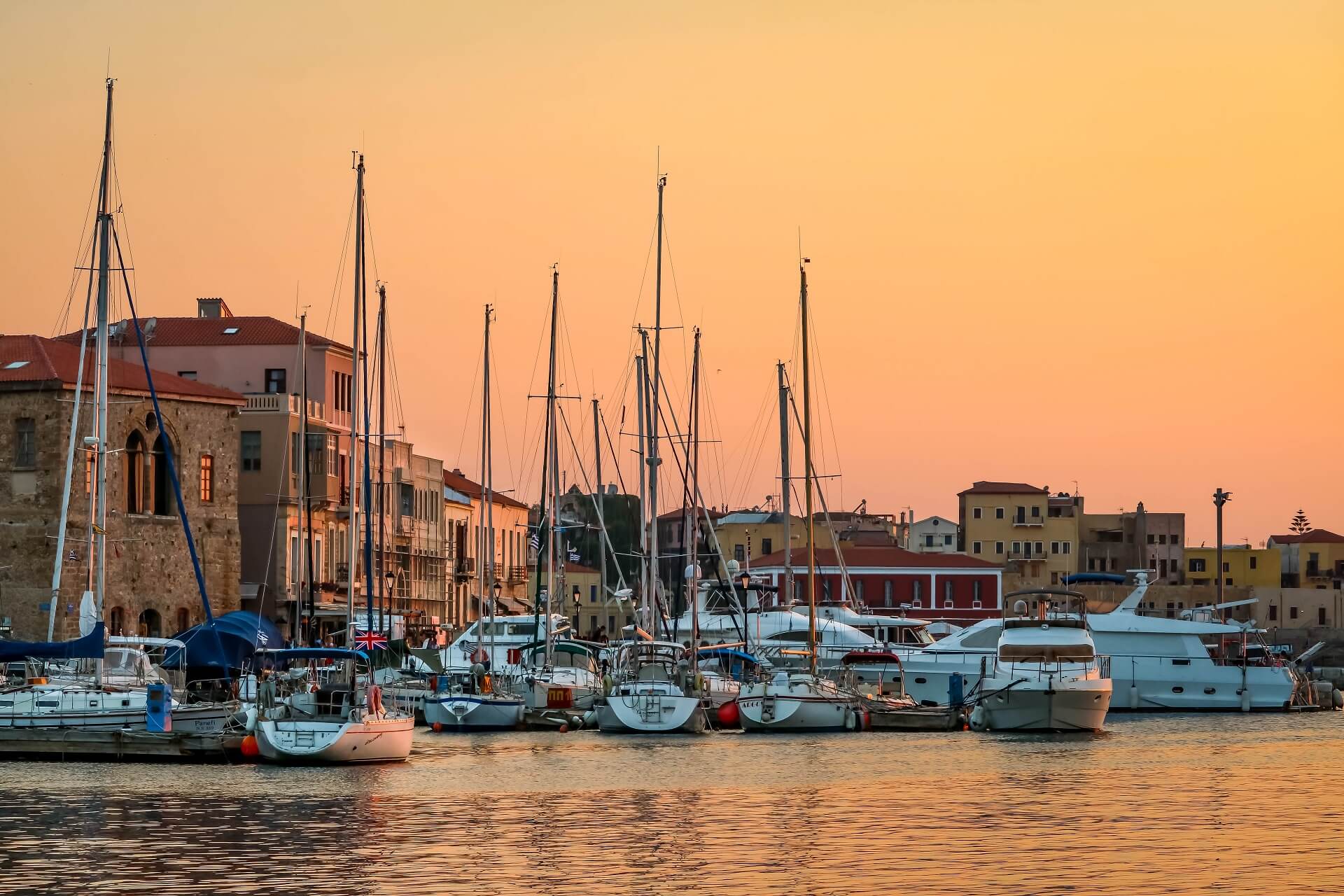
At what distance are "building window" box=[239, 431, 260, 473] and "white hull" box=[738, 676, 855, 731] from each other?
34.7 meters

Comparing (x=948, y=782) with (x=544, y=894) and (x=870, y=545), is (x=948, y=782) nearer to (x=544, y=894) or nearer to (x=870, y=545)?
(x=544, y=894)

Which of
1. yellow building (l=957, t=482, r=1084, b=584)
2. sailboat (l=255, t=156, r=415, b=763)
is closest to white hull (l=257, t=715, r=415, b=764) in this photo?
sailboat (l=255, t=156, r=415, b=763)

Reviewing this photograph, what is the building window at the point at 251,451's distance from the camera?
85812mm

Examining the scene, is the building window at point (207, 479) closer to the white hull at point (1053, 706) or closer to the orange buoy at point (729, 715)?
the orange buoy at point (729, 715)

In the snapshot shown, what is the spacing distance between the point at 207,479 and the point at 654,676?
1040 inches

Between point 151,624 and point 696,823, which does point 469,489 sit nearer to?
point 151,624

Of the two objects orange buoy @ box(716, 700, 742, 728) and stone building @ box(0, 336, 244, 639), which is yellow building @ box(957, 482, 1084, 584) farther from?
orange buoy @ box(716, 700, 742, 728)

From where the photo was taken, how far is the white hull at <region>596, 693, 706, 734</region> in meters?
55.6

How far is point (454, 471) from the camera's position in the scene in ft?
416

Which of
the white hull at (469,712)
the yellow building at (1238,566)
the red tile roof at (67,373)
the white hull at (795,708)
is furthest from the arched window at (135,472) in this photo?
the yellow building at (1238,566)

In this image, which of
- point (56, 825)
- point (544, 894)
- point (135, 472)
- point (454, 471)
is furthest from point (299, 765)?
point (454, 471)

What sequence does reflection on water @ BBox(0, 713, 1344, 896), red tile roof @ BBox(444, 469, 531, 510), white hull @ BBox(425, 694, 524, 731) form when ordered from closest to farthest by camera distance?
reflection on water @ BBox(0, 713, 1344, 896)
white hull @ BBox(425, 694, 524, 731)
red tile roof @ BBox(444, 469, 531, 510)

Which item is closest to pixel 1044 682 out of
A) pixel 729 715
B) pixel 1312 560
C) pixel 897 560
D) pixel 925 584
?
pixel 729 715

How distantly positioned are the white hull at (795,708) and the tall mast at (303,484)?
17.4 m
